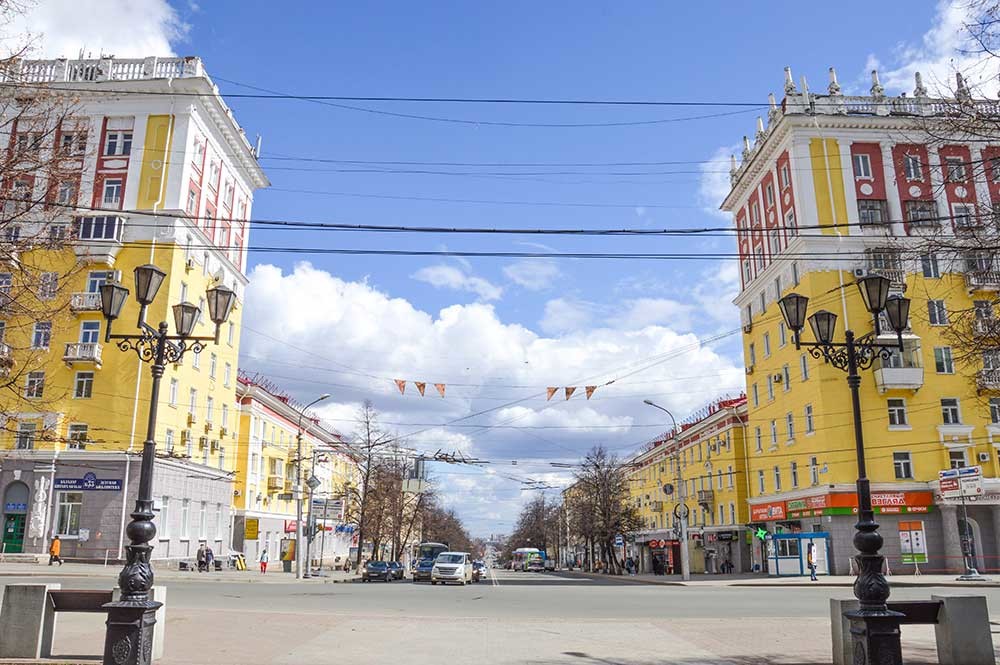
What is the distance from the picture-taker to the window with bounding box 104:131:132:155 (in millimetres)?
44312

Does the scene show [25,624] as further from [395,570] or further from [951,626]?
[395,570]

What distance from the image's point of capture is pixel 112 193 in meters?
43.8

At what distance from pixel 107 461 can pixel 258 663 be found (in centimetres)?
3416

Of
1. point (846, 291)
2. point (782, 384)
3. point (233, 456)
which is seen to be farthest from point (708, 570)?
point (233, 456)

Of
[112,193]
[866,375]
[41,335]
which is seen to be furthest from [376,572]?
[866,375]

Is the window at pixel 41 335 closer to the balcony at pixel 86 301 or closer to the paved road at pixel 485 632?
the balcony at pixel 86 301

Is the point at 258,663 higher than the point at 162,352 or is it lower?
lower

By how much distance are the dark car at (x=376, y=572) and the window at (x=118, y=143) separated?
2809 centimetres

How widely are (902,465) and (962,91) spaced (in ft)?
120

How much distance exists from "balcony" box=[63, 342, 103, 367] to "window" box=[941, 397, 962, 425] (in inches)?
1819

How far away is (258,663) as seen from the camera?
10.7m

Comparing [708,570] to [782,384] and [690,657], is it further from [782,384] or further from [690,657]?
[690,657]

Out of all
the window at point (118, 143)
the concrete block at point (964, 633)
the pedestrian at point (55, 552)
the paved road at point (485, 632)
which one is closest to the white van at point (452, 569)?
the paved road at point (485, 632)

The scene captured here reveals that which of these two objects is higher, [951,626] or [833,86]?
[833,86]
